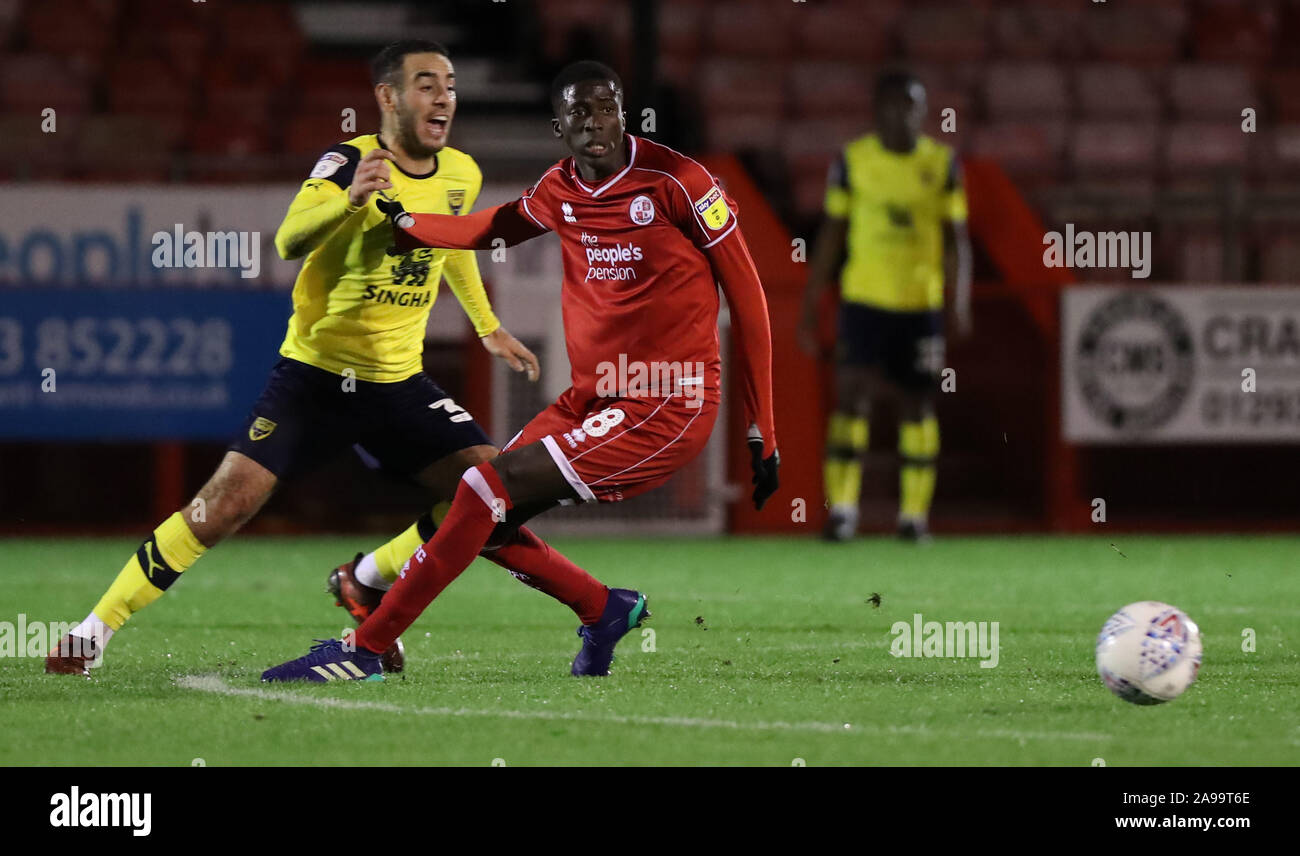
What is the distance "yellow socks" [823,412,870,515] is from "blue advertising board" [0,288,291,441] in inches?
128

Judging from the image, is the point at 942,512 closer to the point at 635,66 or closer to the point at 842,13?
the point at 635,66

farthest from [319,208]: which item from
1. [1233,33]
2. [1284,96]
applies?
[1233,33]

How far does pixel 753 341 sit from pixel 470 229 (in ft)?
3.10

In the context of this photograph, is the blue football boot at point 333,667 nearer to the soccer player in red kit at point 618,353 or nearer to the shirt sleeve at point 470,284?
the soccer player in red kit at point 618,353

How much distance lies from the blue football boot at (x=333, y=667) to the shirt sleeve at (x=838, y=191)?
21.1 ft

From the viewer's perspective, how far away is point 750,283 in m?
5.74

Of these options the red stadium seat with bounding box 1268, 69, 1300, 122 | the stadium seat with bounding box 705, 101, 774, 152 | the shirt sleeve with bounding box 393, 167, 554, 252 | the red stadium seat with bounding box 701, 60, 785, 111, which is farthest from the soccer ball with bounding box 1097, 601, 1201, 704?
the red stadium seat with bounding box 1268, 69, 1300, 122

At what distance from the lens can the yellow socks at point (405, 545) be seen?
6676mm

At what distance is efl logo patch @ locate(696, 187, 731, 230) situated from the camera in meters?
5.69

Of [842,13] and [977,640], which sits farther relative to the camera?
[842,13]

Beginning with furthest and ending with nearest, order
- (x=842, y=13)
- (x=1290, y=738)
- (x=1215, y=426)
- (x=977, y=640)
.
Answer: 1. (x=842, y=13)
2. (x=1215, y=426)
3. (x=977, y=640)
4. (x=1290, y=738)

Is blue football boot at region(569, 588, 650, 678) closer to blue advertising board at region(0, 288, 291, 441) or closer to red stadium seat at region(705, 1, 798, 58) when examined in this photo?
blue advertising board at region(0, 288, 291, 441)
